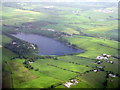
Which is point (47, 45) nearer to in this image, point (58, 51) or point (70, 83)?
point (58, 51)

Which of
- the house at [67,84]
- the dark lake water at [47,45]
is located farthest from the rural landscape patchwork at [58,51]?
Answer: the house at [67,84]

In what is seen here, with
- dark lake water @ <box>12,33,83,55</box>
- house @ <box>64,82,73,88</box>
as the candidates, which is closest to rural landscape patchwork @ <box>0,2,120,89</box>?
dark lake water @ <box>12,33,83,55</box>

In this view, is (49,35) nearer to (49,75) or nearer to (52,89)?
(49,75)

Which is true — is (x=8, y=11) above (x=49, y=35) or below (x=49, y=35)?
above

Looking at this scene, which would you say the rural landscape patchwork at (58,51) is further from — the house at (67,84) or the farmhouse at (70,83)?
the house at (67,84)

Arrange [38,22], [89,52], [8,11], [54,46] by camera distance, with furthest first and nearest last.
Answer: [8,11] → [38,22] → [54,46] → [89,52]

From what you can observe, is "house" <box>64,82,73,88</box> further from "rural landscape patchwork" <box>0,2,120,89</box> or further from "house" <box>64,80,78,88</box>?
"rural landscape patchwork" <box>0,2,120,89</box>

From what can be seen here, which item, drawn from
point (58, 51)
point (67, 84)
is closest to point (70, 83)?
point (67, 84)

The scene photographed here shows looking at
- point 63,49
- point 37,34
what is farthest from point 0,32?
point 63,49
